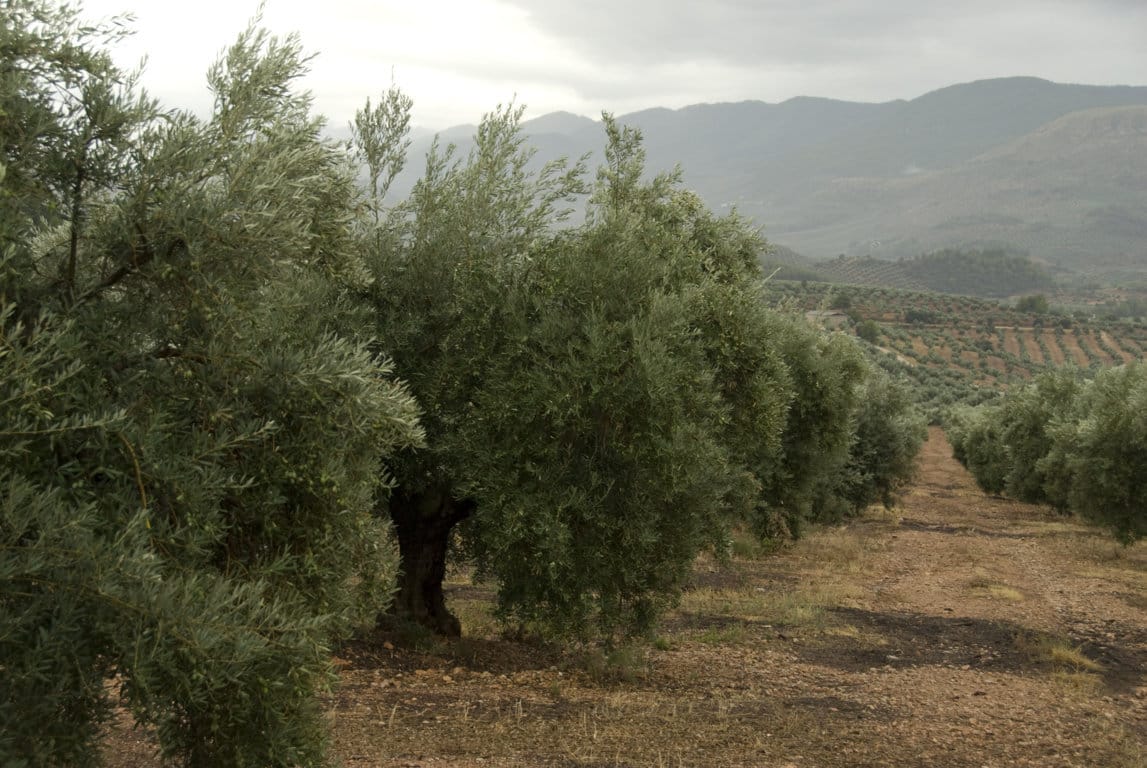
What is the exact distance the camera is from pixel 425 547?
14586 mm

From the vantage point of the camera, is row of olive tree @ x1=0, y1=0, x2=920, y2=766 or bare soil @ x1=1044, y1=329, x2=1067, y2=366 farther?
bare soil @ x1=1044, y1=329, x2=1067, y2=366

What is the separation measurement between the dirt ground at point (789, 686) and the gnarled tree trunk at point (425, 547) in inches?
20.4

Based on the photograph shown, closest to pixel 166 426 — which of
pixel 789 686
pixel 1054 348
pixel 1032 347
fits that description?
pixel 789 686

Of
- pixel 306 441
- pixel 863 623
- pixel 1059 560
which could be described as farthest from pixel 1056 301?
pixel 306 441

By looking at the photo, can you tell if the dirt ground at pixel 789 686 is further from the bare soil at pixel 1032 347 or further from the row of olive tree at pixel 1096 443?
the bare soil at pixel 1032 347

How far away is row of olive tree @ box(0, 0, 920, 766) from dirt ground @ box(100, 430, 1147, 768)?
176 centimetres

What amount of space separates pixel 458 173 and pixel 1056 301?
210m

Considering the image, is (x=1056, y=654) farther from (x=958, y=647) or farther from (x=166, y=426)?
(x=166, y=426)

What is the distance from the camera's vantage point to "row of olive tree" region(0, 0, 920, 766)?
5.63m

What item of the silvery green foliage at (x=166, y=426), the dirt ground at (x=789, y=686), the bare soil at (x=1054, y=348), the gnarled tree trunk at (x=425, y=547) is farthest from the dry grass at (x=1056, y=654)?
the bare soil at (x=1054, y=348)

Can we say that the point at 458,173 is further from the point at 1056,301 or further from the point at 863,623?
the point at 1056,301

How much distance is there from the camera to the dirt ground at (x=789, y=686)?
1115 cm

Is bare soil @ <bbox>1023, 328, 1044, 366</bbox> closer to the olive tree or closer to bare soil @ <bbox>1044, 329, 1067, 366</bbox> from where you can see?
bare soil @ <bbox>1044, 329, 1067, 366</bbox>

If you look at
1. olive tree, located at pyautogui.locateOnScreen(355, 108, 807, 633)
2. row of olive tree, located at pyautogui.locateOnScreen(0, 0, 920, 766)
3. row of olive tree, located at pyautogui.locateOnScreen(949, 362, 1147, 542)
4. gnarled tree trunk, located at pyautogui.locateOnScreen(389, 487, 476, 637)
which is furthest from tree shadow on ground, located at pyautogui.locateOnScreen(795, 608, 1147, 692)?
row of olive tree, located at pyautogui.locateOnScreen(949, 362, 1147, 542)
